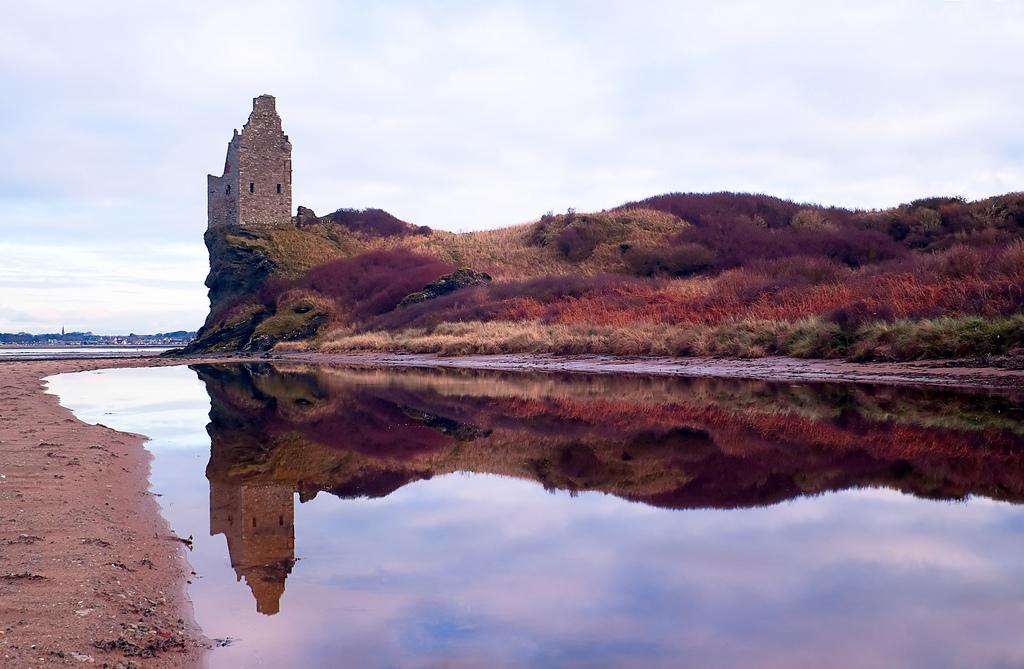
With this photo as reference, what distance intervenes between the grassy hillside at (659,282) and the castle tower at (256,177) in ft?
6.02

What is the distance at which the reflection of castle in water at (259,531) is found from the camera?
5215 millimetres

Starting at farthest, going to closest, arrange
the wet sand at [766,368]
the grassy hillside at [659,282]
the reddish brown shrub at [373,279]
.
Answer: the reddish brown shrub at [373,279] → the grassy hillside at [659,282] → the wet sand at [766,368]

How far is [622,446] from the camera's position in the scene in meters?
10.2

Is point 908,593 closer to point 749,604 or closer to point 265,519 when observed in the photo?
point 749,604

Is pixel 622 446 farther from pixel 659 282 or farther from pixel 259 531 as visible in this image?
pixel 659 282

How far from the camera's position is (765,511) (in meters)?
6.80

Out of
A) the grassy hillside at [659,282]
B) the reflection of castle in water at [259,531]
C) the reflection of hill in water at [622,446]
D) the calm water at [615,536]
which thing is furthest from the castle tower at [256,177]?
the reflection of castle in water at [259,531]

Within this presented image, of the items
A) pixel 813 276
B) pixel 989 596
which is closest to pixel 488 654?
pixel 989 596

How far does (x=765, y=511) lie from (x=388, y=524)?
3.06 meters

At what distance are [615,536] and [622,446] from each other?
4.13 m

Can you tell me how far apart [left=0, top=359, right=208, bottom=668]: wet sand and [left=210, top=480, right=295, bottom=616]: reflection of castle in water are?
40 cm

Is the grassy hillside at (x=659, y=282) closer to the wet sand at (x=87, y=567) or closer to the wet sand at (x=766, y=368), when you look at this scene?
the wet sand at (x=766, y=368)

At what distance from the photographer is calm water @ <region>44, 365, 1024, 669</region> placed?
13.4 feet

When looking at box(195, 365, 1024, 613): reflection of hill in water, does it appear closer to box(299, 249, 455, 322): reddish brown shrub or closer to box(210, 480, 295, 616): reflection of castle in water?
box(210, 480, 295, 616): reflection of castle in water
